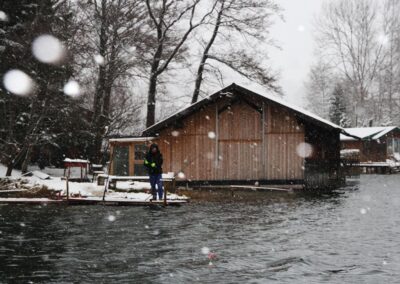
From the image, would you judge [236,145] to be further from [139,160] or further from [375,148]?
[375,148]

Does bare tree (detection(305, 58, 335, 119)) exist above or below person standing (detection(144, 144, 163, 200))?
above

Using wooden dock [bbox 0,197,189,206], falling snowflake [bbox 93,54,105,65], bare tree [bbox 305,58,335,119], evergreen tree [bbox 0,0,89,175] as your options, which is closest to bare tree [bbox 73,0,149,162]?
falling snowflake [bbox 93,54,105,65]

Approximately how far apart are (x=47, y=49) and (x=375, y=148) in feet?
118

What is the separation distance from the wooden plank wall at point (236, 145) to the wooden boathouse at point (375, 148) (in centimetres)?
2423

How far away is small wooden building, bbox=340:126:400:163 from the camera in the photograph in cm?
→ 5128

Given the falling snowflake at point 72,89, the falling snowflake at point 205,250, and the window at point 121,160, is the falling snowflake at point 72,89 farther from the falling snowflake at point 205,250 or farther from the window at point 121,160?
the falling snowflake at point 205,250

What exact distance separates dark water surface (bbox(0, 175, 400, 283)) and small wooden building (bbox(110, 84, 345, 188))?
8655mm

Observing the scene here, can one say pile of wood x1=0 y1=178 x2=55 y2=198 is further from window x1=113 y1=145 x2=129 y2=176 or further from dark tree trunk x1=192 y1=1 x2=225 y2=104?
dark tree trunk x1=192 y1=1 x2=225 y2=104

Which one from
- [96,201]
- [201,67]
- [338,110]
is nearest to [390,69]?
[338,110]

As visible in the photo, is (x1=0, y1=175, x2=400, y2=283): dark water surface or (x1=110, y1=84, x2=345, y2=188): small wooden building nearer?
(x1=0, y1=175, x2=400, y2=283): dark water surface

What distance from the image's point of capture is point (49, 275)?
Result: 26.7 ft

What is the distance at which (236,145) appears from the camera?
27469 millimetres

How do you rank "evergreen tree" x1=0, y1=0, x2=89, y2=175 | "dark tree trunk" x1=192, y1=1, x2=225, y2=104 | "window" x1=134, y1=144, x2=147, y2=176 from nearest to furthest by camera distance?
"evergreen tree" x1=0, y1=0, x2=89, y2=175
"window" x1=134, y1=144, x2=147, y2=176
"dark tree trunk" x1=192, y1=1, x2=225, y2=104

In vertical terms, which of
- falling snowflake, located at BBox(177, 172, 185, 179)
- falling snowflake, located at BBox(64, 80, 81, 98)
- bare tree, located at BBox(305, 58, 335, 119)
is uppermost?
bare tree, located at BBox(305, 58, 335, 119)
